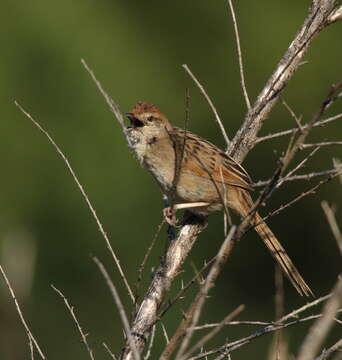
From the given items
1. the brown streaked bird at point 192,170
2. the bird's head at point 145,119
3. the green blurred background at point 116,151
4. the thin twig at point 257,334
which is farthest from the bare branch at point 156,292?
the green blurred background at point 116,151

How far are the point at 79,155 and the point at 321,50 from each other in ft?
14.8

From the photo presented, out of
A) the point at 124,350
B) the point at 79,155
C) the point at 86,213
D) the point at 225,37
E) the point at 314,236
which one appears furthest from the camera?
the point at 225,37

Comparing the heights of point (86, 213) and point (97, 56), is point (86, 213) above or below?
below

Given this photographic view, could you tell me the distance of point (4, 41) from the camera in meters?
12.5

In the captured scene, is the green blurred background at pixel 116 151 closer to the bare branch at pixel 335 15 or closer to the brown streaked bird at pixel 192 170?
the brown streaked bird at pixel 192 170

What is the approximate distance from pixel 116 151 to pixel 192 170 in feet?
21.7

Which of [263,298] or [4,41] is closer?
[4,41]

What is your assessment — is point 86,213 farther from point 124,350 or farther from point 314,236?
point 124,350

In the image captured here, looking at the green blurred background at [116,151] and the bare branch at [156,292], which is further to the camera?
the green blurred background at [116,151]

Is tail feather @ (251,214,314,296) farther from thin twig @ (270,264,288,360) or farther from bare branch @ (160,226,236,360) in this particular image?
bare branch @ (160,226,236,360)

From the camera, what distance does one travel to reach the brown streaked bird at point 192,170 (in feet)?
16.9

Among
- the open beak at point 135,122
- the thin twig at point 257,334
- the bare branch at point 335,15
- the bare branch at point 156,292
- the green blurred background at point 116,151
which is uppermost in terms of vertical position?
the bare branch at point 335,15

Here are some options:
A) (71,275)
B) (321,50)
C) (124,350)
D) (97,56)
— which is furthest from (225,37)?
(124,350)

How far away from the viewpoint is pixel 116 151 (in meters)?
11.9
